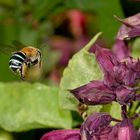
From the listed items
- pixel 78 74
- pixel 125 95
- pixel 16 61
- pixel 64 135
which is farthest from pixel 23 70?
pixel 125 95

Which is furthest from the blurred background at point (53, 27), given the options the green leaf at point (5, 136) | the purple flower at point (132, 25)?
the purple flower at point (132, 25)

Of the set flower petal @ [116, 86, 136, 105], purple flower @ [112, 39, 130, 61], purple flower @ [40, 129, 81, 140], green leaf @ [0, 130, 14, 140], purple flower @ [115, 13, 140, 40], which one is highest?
purple flower @ [115, 13, 140, 40]

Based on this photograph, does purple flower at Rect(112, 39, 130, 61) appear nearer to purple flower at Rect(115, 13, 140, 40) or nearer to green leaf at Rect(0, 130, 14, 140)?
purple flower at Rect(115, 13, 140, 40)

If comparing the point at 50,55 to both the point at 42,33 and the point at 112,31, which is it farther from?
the point at 112,31

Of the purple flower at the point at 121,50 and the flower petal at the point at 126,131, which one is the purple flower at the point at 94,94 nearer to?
the flower petal at the point at 126,131

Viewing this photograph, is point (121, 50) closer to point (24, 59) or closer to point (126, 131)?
point (24, 59)

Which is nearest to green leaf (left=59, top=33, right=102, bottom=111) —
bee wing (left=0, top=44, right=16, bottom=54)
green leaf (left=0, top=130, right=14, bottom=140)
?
bee wing (left=0, top=44, right=16, bottom=54)
